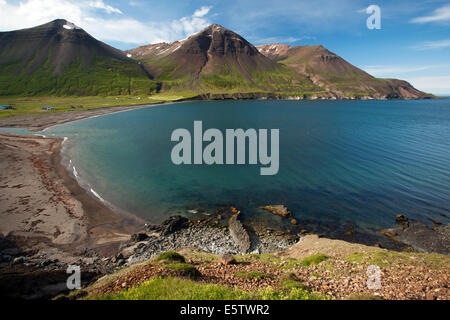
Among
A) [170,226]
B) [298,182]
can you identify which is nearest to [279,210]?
[298,182]

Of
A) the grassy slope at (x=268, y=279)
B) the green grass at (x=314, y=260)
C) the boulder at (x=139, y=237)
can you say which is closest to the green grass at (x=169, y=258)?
the grassy slope at (x=268, y=279)

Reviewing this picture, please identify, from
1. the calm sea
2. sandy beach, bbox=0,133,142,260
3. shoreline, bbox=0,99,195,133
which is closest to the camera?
sandy beach, bbox=0,133,142,260

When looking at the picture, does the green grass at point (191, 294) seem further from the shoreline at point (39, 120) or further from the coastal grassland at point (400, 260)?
the shoreline at point (39, 120)

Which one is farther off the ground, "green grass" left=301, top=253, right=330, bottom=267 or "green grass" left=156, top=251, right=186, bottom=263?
"green grass" left=156, top=251, right=186, bottom=263

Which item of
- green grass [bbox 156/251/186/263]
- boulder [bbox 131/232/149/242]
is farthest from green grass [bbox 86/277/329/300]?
boulder [bbox 131/232/149/242]

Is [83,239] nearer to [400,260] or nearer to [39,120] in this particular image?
[400,260]

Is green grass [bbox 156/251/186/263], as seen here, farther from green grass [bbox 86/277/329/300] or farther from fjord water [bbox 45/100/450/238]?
fjord water [bbox 45/100/450/238]

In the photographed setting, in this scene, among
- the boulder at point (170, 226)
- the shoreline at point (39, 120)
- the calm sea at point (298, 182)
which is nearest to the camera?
the boulder at point (170, 226)

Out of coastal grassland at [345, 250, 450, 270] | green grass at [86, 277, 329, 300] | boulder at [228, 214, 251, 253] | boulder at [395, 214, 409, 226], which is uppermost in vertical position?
green grass at [86, 277, 329, 300]

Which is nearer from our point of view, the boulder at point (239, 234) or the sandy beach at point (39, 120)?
the boulder at point (239, 234)

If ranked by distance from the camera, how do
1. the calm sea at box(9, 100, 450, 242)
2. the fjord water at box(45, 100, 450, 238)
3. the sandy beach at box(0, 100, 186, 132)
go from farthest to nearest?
the sandy beach at box(0, 100, 186, 132)
the fjord water at box(45, 100, 450, 238)
the calm sea at box(9, 100, 450, 242)

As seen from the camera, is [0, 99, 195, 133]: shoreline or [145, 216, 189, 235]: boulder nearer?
[145, 216, 189, 235]: boulder

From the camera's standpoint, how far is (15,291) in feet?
47.5
